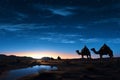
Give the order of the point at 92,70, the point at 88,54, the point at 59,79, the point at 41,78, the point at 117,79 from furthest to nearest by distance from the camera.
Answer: the point at 88,54 < the point at 92,70 < the point at 41,78 < the point at 59,79 < the point at 117,79

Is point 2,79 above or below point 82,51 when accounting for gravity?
below

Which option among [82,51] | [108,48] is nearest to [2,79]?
[108,48]

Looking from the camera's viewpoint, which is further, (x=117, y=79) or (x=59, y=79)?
(x=59, y=79)

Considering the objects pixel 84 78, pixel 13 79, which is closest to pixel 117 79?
pixel 84 78

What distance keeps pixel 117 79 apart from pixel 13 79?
16.4 metres

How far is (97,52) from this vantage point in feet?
215

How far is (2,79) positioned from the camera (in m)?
36.0

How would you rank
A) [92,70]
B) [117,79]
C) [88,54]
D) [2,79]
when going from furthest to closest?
[88,54], [92,70], [2,79], [117,79]

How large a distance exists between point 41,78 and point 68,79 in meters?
4.19

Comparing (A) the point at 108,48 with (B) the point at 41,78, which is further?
(A) the point at 108,48

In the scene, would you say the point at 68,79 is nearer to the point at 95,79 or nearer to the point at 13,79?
the point at 95,79

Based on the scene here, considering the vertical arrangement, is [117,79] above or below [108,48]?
below

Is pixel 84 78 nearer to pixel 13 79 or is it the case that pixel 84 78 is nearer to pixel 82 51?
pixel 13 79

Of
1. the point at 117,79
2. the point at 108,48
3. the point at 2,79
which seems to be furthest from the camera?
the point at 108,48
